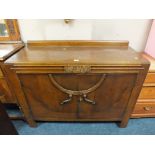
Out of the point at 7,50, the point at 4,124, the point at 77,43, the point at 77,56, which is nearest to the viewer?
the point at 4,124

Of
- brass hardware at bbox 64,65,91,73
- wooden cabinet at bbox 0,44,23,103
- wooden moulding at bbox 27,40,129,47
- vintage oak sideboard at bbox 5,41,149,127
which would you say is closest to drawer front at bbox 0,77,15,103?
wooden cabinet at bbox 0,44,23,103

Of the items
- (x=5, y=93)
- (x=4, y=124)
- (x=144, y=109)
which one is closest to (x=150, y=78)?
(x=144, y=109)

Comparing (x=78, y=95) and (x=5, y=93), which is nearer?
(x=78, y=95)

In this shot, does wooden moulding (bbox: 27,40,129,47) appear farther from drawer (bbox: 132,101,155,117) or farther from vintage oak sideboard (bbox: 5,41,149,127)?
drawer (bbox: 132,101,155,117)

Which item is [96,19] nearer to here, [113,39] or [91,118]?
[113,39]

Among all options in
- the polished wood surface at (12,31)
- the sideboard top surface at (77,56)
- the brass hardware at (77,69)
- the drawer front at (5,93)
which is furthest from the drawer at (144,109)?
the polished wood surface at (12,31)

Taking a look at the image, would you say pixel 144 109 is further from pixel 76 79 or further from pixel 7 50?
pixel 7 50

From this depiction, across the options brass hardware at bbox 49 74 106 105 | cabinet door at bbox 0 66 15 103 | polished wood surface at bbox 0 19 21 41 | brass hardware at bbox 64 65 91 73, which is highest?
polished wood surface at bbox 0 19 21 41

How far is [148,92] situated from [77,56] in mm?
693

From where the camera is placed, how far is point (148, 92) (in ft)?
3.63

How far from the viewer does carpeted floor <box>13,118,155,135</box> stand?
1187 millimetres

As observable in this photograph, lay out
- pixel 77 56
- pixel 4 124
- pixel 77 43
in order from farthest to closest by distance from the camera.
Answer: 1. pixel 77 43
2. pixel 77 56
3. pixel 4 124

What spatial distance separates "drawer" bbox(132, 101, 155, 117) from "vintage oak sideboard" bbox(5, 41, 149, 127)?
16 cm
